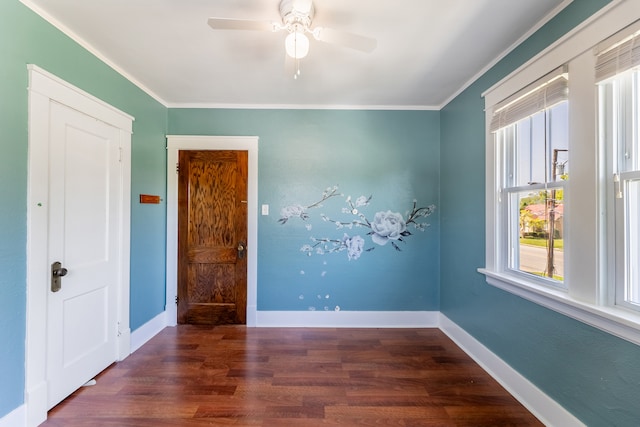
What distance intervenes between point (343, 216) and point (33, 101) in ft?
8.40

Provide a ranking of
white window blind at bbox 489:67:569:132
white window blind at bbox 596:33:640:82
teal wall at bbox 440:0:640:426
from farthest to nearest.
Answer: white window blind at bbox 489:67:569:132 < teal wall at bbox 440:0:640:426 < white window blind at bbox 596:33:640:82

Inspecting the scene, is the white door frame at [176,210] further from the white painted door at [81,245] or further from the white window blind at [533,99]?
the white window blind at [533,99]

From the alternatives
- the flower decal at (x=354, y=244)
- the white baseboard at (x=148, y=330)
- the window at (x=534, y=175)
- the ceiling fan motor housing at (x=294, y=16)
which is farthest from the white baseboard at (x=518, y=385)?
the white baseboard at (x=148, y=330)

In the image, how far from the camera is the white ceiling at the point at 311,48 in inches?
64.3

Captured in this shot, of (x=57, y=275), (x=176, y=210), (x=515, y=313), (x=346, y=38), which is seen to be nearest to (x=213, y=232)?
(x=176, y=210)

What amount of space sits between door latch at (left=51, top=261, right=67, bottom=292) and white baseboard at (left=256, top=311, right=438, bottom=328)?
177 cm

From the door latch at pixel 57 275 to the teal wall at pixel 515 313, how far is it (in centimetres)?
310

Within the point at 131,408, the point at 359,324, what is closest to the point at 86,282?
the point at 131,408

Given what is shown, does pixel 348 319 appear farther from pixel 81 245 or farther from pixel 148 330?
pixel 81 245

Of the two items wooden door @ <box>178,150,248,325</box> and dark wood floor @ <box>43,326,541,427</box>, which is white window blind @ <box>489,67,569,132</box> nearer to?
dark wood floor @ <box>43,326,541,427</box>

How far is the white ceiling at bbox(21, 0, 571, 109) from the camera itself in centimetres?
163

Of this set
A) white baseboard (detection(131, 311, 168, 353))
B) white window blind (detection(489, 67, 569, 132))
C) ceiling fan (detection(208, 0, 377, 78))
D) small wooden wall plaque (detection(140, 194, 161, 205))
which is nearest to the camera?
ceiling fan (detection(208, 0, 377, 78))

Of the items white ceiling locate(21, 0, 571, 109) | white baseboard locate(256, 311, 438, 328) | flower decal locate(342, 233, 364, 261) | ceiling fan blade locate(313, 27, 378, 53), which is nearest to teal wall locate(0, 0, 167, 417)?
white ceiling locate(21, 0, 571, 109)

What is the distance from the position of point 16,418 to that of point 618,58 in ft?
11.9
